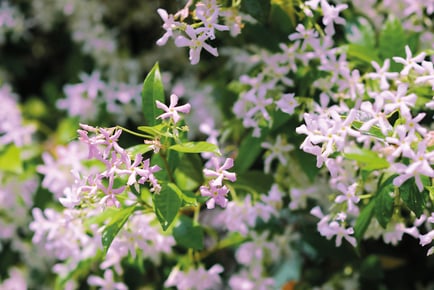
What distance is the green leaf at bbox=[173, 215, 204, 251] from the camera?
1.37 metres

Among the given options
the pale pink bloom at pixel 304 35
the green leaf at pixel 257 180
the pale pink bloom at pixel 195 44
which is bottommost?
the green leaf at pixel 257 180

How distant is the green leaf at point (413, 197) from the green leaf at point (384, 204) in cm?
10

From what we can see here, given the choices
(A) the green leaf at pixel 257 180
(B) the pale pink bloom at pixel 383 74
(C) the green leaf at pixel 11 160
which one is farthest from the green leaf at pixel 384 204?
(C) the green leaf at pixel 11 160

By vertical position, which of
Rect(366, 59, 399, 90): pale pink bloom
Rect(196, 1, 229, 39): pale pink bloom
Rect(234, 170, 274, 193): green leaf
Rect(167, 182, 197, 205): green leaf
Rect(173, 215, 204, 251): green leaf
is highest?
Rect(196, 1, 229, 39): pale pink bloom

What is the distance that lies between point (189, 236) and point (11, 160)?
0.79 m

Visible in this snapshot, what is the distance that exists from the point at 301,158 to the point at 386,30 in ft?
1.28

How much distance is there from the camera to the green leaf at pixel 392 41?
4.90 feet

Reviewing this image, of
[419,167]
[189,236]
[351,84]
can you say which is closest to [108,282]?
[189,236]

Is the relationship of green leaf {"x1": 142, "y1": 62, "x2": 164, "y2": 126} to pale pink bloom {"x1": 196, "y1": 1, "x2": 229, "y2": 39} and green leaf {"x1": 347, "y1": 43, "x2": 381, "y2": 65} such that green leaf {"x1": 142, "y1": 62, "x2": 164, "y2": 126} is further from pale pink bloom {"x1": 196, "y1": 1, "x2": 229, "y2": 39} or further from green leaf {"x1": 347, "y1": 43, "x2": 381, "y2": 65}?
green leaf {"x1": 347, "y1": 43, "x2": 381, "y2": 65}

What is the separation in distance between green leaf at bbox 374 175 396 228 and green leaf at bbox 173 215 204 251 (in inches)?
15.8

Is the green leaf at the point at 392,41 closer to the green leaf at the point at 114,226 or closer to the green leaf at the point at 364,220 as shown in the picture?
the green leaf at the point at 364,220

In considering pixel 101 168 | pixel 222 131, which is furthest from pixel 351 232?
pixel 101 168

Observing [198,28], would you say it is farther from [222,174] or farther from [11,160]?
[11,160]

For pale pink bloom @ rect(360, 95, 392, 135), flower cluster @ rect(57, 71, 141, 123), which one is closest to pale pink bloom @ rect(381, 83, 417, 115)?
pale pink bloom @ rect(360, 95, 392, 135)
